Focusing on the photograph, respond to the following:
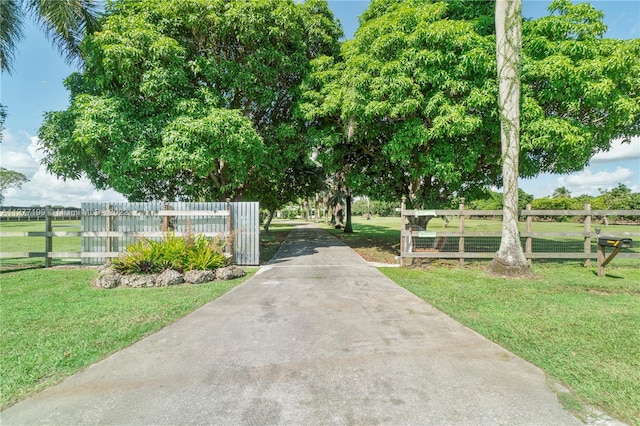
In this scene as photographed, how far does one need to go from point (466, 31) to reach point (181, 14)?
9.41 meters

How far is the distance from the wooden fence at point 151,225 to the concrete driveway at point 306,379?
4.48 m

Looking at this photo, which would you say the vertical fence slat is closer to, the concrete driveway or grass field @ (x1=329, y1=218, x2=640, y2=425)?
grass field @ (x1=329, y1=218, x2=640, y2=425)

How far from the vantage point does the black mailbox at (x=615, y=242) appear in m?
6.79

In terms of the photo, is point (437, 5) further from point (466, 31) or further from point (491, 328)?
point (491, 328)

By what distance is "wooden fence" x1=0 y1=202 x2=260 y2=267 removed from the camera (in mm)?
8797

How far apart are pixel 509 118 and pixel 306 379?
8098 millimetres

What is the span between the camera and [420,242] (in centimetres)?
1020

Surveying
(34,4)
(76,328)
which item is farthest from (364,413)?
(34,4)

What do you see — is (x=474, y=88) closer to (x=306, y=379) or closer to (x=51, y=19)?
(x=306, y=379)

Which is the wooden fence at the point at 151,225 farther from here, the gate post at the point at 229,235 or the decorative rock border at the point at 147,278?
the decorative rock border at the point at 147,278

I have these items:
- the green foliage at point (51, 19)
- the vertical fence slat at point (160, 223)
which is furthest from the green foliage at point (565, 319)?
the green foliage at point (51, 19)

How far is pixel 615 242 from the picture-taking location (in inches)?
277

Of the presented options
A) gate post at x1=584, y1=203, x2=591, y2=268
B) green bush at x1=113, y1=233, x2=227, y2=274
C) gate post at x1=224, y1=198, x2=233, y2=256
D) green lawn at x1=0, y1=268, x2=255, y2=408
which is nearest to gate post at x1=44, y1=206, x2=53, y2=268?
green lawn at x1=0, y1=268, x2=255, y2=408

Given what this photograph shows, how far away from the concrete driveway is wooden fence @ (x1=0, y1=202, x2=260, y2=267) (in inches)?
176
